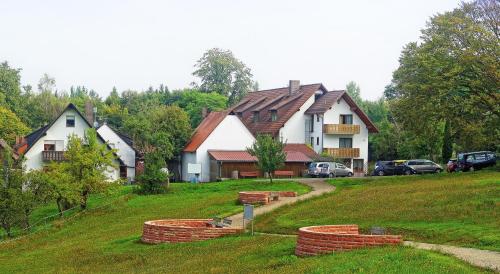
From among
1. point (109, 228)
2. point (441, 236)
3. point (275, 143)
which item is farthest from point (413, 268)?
point (275, 143)

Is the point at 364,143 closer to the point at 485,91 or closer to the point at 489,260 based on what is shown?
the point at 485,91

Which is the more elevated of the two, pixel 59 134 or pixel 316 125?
pixel 316 125

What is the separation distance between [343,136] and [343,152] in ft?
5.96

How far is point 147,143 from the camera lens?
69.2m

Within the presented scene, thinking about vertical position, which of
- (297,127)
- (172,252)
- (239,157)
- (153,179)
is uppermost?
(297,127)

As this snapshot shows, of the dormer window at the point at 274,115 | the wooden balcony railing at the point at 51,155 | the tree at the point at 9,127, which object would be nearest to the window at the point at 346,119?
the dormer window at the point at 274,115

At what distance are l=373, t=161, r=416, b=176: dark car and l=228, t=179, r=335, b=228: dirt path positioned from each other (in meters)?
10.8

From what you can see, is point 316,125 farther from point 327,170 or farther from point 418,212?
point 418,212

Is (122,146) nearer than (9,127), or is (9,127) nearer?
(122,146)

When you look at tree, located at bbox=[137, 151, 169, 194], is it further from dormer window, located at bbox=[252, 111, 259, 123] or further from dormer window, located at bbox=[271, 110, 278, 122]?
dormer window, located at bbox=[252, 111, 259, 123]

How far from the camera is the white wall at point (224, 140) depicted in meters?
65.2

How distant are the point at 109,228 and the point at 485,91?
2679 centimetres

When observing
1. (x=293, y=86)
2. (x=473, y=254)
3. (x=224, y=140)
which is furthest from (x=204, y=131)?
(x=473, y=254)

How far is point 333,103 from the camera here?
2800 inches
